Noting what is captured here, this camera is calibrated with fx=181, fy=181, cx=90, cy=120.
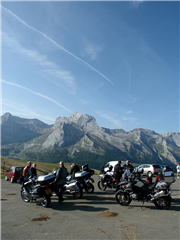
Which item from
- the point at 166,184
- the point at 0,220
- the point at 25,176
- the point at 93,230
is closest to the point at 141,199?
the point at 166,184

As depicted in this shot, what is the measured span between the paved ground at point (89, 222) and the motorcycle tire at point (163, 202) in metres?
0.21

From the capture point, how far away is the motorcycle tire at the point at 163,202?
26.2 ft

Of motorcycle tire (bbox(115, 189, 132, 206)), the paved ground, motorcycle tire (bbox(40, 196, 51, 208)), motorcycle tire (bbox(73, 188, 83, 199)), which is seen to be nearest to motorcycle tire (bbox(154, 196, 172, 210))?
the paved ground

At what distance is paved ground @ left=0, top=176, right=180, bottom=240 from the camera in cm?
542

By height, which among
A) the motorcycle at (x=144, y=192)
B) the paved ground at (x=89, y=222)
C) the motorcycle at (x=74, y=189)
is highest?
the motorcycle at (x=144, y=192)

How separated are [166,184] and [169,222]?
182cm

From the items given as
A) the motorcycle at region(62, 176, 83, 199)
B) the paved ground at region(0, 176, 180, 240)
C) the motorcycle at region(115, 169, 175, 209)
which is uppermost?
the motorcycle at region(115, 169, 175, 209)

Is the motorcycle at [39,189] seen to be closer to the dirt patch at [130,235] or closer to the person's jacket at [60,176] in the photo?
the person's jacket at [60,176]

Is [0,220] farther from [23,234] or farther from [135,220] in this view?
[135,220]

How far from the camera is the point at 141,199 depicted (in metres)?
8.40

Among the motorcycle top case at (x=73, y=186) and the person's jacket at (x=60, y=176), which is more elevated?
the person's jacket at (x=60, y=176)

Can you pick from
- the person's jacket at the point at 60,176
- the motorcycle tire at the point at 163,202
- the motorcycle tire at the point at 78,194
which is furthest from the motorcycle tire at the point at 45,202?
the motorcycle tire at the point at 163,202

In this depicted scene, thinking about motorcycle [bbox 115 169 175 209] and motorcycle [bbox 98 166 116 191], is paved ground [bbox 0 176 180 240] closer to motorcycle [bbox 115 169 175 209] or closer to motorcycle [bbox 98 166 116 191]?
motorcycle [bbox 115 169 175 209]

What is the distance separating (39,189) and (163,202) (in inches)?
229
